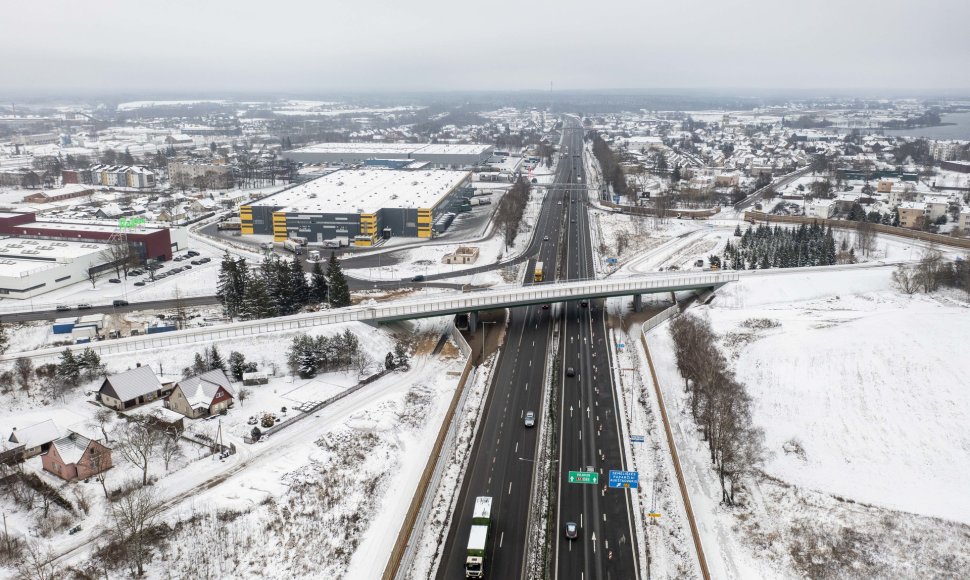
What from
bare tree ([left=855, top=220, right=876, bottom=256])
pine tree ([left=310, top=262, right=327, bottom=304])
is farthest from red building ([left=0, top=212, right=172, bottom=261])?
bare tree ([left=855, top=220, right=876, bottom=256])

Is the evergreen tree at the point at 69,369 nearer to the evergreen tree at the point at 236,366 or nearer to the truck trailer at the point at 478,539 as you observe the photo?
the evergreen tree at the point at 236,366

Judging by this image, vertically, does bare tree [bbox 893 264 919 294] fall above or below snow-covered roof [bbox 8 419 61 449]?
above

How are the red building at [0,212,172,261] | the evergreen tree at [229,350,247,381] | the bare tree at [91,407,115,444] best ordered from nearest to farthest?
the bare tree at [91,407,115,444], the evergreen tree at [229,350,247,381], the red building at [0,212,172,261]

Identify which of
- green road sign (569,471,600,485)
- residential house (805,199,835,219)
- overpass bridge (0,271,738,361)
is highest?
residential house (805,199,835,219)

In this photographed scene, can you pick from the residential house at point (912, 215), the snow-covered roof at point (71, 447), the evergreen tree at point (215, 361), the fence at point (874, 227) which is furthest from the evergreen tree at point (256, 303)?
the residential house at point (912, 215)

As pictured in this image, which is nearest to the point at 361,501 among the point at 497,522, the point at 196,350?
the point at 497,522

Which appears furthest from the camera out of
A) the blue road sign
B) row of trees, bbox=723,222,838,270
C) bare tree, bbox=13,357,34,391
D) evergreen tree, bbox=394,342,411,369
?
row of trees, bbox=723,222,838,270

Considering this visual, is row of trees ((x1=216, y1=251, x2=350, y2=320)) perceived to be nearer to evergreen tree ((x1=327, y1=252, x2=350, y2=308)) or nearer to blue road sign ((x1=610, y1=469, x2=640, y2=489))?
evergreen tree ((x1=327, y1=252, x2=350, y2=308))
